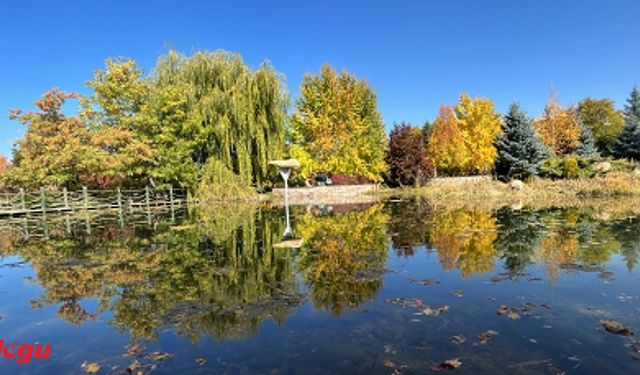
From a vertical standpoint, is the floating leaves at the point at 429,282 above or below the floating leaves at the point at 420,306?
above

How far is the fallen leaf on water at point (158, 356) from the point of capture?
3.96 metres


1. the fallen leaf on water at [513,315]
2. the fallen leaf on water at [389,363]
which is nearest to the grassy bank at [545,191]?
Result: the fallen leaf on water at [513,315]

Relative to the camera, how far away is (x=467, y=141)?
3275cm

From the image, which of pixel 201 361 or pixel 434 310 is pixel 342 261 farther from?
pixel 201 361

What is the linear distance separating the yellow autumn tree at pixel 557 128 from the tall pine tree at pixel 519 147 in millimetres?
9079

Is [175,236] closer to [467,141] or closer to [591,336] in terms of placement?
[591,336]

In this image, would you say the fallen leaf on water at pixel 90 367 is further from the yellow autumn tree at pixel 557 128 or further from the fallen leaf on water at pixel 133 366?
the yellow autumn tree at pixel 557 128

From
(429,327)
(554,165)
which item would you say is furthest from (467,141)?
(429,327)

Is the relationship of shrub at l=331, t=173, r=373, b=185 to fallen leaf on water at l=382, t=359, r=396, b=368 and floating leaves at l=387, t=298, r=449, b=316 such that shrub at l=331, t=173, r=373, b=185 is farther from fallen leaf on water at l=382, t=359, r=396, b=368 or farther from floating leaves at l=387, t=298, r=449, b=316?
fallen leaf on water at l=382, t=359, r=396, b=368

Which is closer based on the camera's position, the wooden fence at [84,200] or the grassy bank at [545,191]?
the grassy bank at [545,191]

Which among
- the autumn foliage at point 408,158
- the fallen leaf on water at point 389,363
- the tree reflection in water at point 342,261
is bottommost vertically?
the fallen leaf on water at point 389,363

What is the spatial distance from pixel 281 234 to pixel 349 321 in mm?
7087

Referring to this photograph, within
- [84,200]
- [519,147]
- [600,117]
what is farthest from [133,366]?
[600,117]

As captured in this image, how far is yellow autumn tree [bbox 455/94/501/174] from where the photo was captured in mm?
32312
